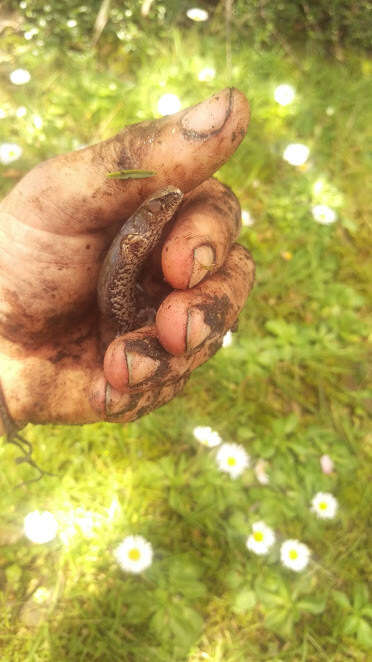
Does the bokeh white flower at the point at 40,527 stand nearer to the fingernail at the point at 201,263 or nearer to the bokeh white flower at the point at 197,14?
the fingernail at the point at 201,263

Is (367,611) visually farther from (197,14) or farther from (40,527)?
(197,14)

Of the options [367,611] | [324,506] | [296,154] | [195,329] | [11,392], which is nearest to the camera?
[195,329]

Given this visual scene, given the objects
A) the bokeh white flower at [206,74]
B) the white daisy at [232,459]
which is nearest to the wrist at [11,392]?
the white daisy at [232,459]

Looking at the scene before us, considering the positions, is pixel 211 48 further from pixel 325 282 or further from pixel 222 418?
pixel 222 418

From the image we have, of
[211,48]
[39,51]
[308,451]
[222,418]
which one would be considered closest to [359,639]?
[308,451]

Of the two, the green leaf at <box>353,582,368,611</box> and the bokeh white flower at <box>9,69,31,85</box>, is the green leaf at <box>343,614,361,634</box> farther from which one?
the bokeh white flower at <box>9,69,31,85</box>

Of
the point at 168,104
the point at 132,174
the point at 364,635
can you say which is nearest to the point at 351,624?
the point at 364,635

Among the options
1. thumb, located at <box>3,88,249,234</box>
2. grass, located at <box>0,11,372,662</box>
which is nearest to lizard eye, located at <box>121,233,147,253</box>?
thumb, located at <box>3,88,249,234</box>

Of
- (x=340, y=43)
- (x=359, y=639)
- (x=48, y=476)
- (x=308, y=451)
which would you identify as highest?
(x=340, y=43)
